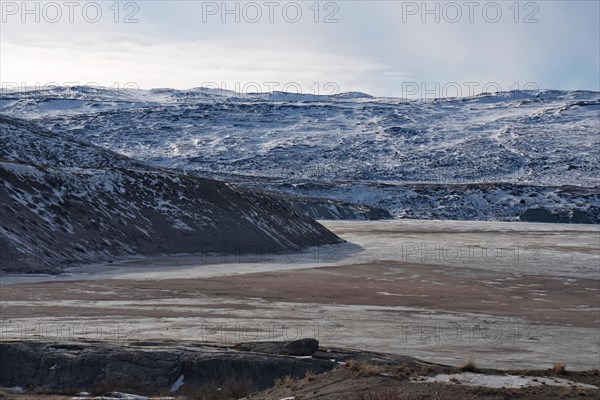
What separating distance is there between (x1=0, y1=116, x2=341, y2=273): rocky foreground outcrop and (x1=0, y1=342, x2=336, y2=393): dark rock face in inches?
843

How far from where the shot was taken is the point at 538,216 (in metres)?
102

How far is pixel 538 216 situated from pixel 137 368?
289 feet

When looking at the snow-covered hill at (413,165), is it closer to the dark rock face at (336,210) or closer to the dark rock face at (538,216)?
the dark rock face at (538,216)

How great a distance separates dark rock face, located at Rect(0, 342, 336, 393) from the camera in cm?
1789

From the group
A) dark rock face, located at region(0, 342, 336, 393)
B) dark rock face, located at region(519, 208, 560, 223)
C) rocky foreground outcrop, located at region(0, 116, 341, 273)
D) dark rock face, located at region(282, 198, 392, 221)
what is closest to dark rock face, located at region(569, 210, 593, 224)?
dark rock face, located at region(519, 208, 560, 223)

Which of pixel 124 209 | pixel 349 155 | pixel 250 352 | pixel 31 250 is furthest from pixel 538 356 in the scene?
pixel 349 155

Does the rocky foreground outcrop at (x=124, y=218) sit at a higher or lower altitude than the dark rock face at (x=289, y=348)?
higher

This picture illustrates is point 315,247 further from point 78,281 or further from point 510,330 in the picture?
point 510,330

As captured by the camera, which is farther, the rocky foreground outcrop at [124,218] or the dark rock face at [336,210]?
the dark rock face at [336,210]

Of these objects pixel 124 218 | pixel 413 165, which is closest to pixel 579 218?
pixel 124 218

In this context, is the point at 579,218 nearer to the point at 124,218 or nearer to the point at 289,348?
the point at 124,218

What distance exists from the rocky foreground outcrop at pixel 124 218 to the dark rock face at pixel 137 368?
21410 millimetres

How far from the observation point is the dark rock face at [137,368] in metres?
17.9

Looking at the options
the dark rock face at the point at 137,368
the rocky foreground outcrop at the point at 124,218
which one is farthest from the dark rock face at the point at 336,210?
the dark rock face at the point at 137,368
